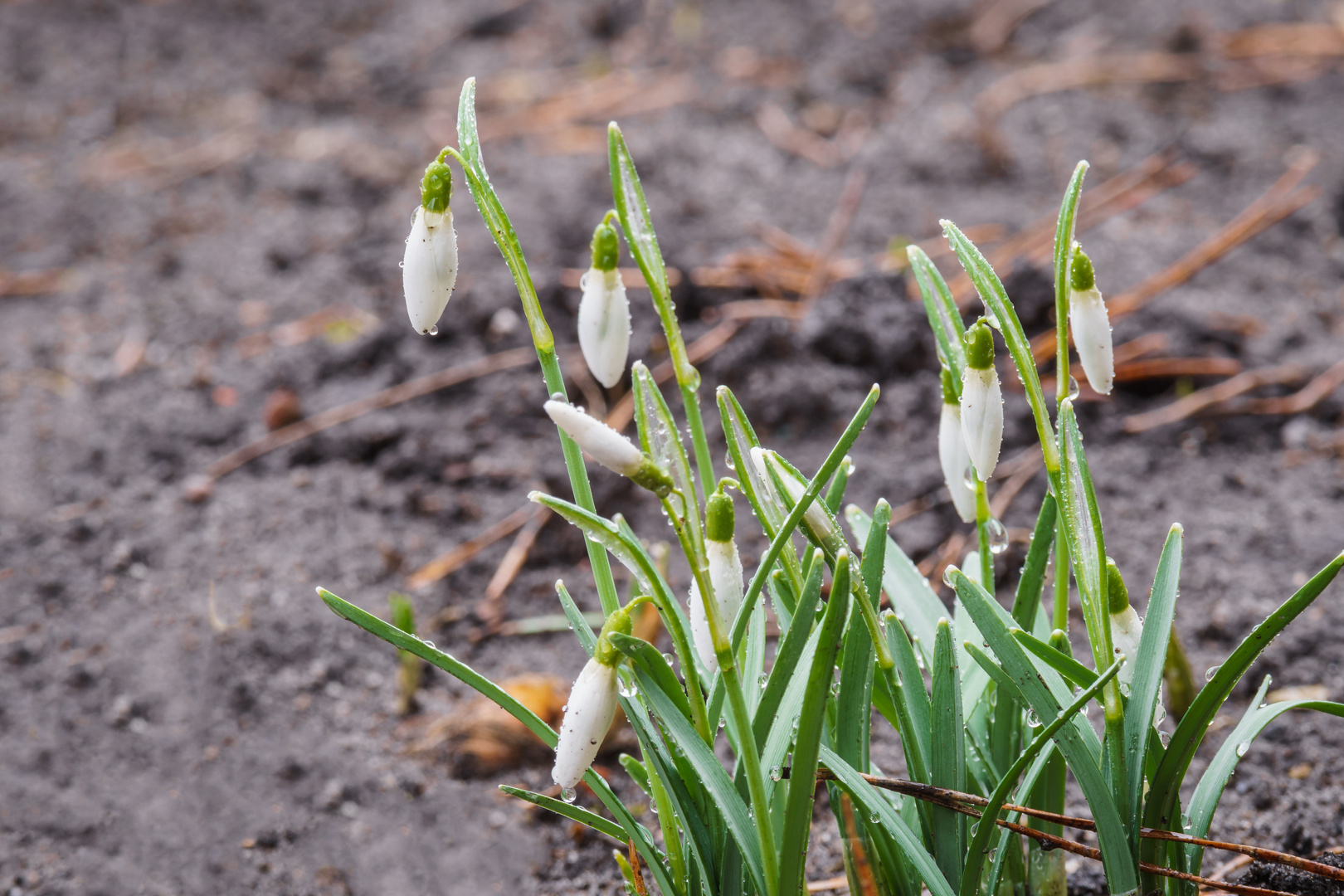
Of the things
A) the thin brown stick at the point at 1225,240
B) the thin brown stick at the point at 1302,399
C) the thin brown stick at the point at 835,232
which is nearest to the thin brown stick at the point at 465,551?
the thin brown stick at the point at 835,232

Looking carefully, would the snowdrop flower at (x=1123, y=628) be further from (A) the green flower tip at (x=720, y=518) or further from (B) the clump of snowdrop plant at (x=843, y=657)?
(A) the green flower tip at (x=720, y=518)

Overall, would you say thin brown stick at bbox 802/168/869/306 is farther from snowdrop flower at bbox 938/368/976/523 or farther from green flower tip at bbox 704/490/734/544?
green flower tip at bbox 704/490/734/544

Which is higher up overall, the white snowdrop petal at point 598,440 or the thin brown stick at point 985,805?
the white snowdrop petal at point 598,440

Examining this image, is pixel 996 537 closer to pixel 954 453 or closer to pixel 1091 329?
pixel 954 453

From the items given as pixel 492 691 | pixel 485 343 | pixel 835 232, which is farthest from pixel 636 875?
pixel 835 232

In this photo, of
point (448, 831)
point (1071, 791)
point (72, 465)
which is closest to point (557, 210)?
point (72, 465)

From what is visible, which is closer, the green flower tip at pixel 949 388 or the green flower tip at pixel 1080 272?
the green flower tip at pixel 1080 272
